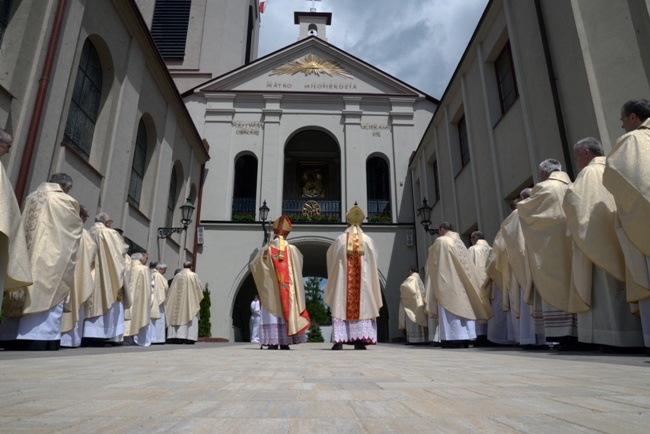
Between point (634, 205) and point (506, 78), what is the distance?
313 inches

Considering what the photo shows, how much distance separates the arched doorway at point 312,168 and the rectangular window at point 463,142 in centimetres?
798

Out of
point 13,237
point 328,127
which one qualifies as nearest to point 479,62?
point 328,127

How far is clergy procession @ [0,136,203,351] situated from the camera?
442 cm

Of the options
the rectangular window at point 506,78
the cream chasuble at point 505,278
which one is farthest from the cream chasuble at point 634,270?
the rectangular window at point 506,78

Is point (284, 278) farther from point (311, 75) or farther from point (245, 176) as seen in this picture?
point (311, 75)

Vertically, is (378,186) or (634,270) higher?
(378,186)

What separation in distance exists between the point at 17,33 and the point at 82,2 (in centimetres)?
181

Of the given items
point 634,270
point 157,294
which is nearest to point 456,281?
point 634,270

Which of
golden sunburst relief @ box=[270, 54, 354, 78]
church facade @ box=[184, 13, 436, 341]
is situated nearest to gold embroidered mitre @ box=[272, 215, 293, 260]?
church facade @ box=[184, 13, 436, 341]

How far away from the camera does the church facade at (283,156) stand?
16609 millimetres

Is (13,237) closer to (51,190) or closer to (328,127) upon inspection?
(51,190)

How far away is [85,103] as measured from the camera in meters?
9.96

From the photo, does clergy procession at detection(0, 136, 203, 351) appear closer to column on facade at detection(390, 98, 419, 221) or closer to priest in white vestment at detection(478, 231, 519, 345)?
priest in white vestment at detection(478, 231, 519, 345)

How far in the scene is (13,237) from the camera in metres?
4.27
